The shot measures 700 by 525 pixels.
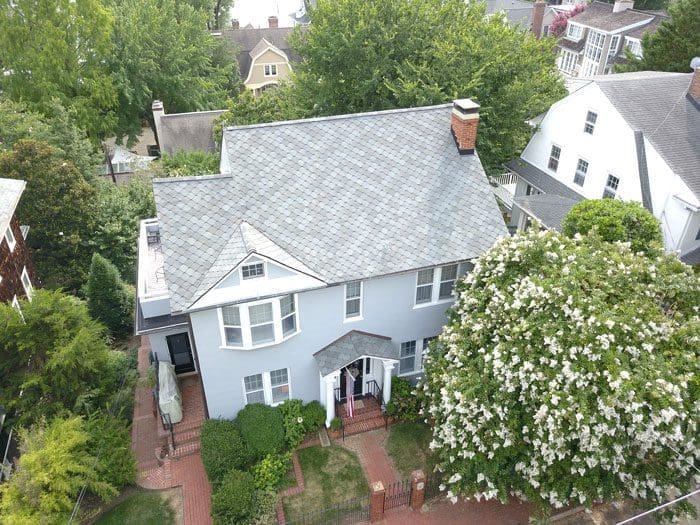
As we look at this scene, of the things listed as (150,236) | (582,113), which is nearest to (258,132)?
(150,236)

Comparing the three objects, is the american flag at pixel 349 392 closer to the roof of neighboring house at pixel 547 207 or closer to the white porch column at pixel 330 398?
the white porch column at pixel 330 398

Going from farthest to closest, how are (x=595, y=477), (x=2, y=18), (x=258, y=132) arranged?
(x=2, y=18), (x=258, y=132), (x=595, y=477)

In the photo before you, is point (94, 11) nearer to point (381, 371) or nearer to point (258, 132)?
point (258, 132)

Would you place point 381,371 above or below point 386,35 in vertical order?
below

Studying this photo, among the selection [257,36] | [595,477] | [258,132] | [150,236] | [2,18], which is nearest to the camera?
[595,477]

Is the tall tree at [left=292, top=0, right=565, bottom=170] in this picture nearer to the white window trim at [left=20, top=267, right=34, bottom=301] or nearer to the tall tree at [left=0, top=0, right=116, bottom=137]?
the tall tree at [left=0, top=0, right=116, bottom=137]

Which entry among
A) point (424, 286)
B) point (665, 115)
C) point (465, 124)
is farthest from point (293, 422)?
point (665, 115)

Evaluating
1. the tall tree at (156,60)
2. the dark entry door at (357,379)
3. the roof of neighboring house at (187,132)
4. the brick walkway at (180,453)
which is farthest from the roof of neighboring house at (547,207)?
the tall tree at (156,60)
